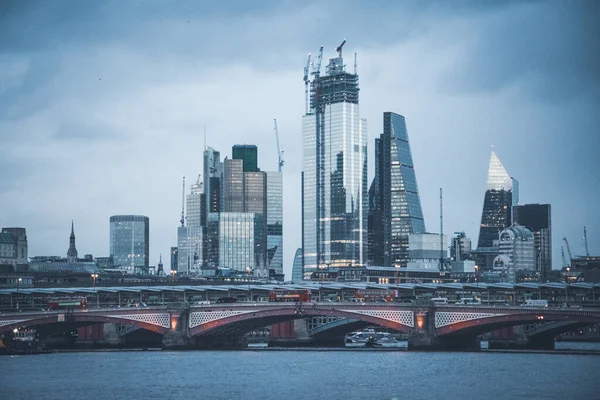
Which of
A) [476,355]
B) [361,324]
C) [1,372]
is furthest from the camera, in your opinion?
[361,324]

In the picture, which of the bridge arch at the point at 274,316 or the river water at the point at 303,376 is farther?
the bridge arch at the point at 274,316

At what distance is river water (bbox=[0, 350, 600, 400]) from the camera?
111938mm

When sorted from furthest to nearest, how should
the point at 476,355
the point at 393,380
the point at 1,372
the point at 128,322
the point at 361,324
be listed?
the point at 361,324
the point at 128,322
the point at 476,355
the point at 1,372
the point at 393,380

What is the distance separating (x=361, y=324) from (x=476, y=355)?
4164cm

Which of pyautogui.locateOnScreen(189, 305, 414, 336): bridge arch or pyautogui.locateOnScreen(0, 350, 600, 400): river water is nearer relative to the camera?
pyautogui.locateOnScreen(0, 350, 600, 400): river water

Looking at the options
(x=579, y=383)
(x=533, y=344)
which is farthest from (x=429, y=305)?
(x=579, y=383)

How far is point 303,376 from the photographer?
130m

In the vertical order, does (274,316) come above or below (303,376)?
above

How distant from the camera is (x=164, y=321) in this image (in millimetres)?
179375

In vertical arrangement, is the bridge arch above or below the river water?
above

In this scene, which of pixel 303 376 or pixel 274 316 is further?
pixel 274 316

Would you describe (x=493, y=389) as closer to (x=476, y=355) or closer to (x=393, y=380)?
(x=393, y=380)

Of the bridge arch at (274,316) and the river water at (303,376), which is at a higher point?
the bridge arch at (274,316)

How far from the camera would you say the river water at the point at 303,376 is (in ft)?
367
